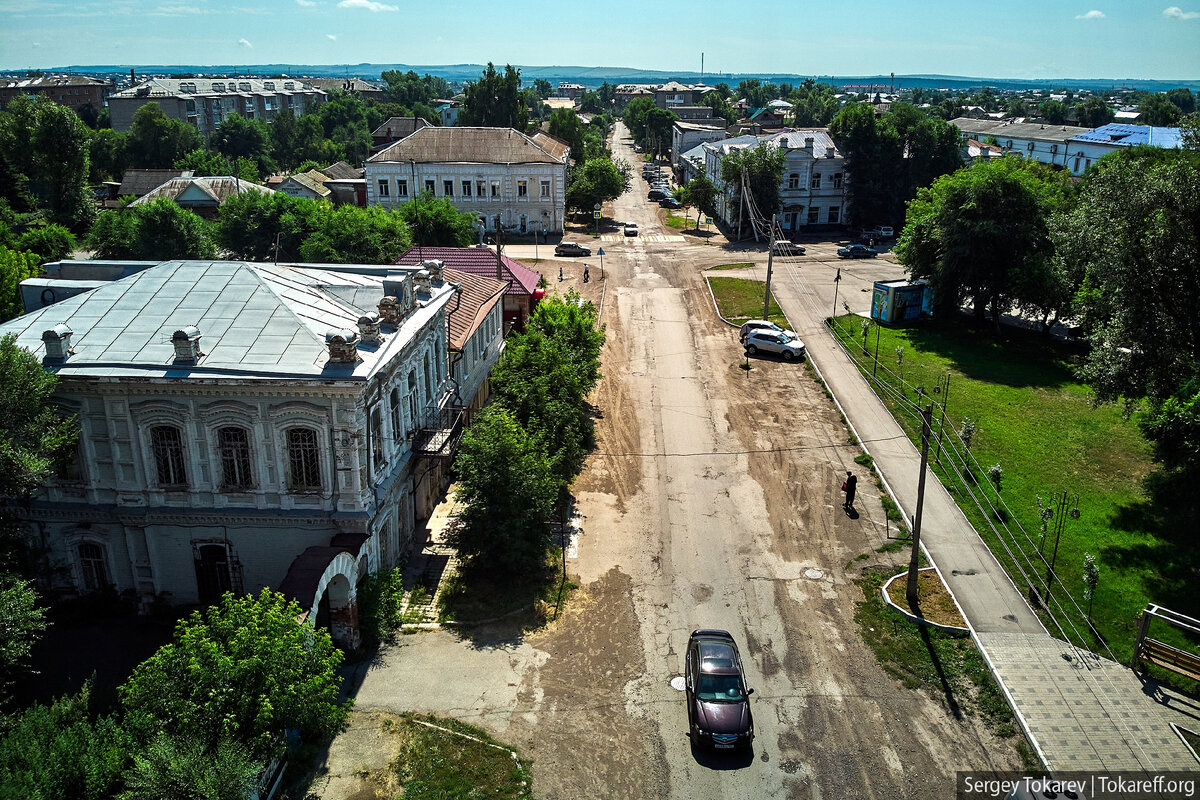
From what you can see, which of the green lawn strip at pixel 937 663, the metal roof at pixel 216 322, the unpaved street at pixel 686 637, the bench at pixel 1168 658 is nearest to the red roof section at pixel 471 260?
the unpaved street at pixel 686 637

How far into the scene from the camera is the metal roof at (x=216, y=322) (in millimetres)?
19953

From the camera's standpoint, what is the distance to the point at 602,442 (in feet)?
111

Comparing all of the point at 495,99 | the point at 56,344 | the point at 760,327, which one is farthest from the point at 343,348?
the point at 495,99

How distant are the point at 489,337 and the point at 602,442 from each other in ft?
22.3

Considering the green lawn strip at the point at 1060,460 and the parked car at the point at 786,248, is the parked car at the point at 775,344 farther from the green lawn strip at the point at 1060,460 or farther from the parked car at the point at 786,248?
the parked car at the point at 786,248

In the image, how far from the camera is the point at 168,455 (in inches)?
815

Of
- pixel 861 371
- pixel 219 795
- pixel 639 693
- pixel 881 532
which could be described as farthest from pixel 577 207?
pixel 219 795

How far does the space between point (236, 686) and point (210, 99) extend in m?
151

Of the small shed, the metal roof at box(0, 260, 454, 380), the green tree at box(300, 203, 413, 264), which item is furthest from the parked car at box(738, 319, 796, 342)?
the metal roof at box(0, 260, 454, 380)

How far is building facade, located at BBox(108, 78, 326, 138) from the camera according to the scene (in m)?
129

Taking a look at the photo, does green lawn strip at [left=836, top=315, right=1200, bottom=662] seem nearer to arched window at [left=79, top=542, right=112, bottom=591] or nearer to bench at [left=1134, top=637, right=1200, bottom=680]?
bench at [left=1134, top=637, right=1200, bottom=680]

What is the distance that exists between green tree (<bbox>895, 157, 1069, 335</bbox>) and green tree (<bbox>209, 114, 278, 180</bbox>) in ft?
329

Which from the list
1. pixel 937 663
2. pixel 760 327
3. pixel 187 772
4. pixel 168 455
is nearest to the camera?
pixel 187 772

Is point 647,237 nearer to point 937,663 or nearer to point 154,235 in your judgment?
point 154,235
